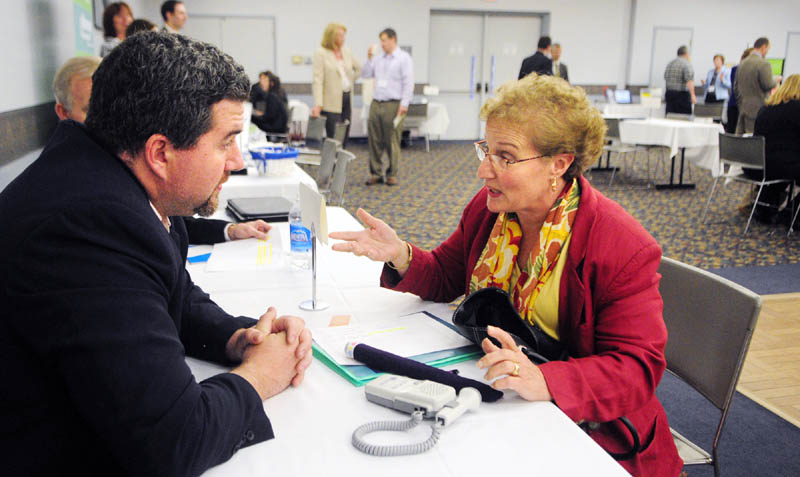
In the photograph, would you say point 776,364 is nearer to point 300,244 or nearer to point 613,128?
A: point 300,244

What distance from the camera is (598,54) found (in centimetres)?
1252

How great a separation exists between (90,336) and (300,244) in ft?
4.03

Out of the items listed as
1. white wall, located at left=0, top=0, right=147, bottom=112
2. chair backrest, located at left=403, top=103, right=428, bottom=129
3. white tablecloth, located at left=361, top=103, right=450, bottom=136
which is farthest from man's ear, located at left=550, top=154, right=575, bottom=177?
white tablecloth, located at left=361, top=103, right=450, bottom=136

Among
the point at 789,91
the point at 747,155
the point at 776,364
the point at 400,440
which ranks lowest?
the point at 776,364

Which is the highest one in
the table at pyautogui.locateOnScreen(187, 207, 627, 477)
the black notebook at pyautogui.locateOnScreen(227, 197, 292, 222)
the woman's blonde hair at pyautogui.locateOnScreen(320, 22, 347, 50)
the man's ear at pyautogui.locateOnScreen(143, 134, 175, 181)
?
the woman's blonde hair at pyautogui.locateOnScreen(320, 22, 347, 50)

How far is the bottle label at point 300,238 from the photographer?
1.99 m

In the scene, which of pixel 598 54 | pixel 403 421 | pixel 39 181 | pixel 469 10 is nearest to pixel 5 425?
pixel 39 181

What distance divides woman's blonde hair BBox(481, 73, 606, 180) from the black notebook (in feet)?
4.52

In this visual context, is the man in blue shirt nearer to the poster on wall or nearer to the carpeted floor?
the carpeted floor

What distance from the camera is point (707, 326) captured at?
1.54 metres

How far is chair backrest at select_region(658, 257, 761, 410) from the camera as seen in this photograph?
1.44 metres

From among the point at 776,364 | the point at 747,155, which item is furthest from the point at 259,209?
the point at 747,155

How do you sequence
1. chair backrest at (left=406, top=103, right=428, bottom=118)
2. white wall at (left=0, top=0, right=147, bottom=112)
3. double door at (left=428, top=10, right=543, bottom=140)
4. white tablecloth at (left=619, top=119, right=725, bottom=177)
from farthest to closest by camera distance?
double door at (left=428, top=10, right=543, bottom=140) → chair backrest at (left=406, top=103, right=428, bottom=118) → white tablecloth at (left=619, top=119, right=725, bottom=177) → white wall at (left=0, top=0, right=147, bottom=112)

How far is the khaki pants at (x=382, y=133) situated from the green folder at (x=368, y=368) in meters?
6.02
